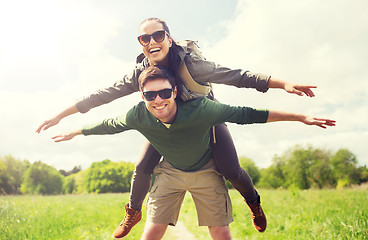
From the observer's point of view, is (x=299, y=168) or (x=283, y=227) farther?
(x=299, y=168)

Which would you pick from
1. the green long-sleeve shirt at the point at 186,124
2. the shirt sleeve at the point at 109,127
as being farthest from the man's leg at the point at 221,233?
the shirt sleeve at the point at 109,127

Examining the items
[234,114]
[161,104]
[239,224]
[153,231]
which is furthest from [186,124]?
[239,224]

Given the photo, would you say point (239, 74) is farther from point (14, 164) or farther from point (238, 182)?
point (14, 164)

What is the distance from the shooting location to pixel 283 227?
6426mm

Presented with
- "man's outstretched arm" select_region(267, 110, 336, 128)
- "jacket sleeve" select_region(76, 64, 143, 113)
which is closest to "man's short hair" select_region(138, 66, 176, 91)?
"jacket sleeve" select_region(76, 64, 143, 113)

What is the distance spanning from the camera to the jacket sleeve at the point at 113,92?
3.68 metres

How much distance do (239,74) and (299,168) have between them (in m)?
48.7

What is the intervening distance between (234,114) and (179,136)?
0.63m

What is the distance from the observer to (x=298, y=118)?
3.15 m

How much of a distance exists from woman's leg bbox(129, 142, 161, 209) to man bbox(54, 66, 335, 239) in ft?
0.38

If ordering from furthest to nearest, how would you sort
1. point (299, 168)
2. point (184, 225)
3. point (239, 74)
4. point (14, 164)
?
point (299, 168), point (14, 164), point (184, 225), point (239, 74)

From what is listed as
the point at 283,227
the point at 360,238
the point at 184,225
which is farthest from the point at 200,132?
the point at 184,225

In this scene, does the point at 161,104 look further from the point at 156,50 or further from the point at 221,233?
the point at 221,233

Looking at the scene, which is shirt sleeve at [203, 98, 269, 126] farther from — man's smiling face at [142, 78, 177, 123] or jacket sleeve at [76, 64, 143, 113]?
jacket sleeve at [76, 64, 143, 113]
